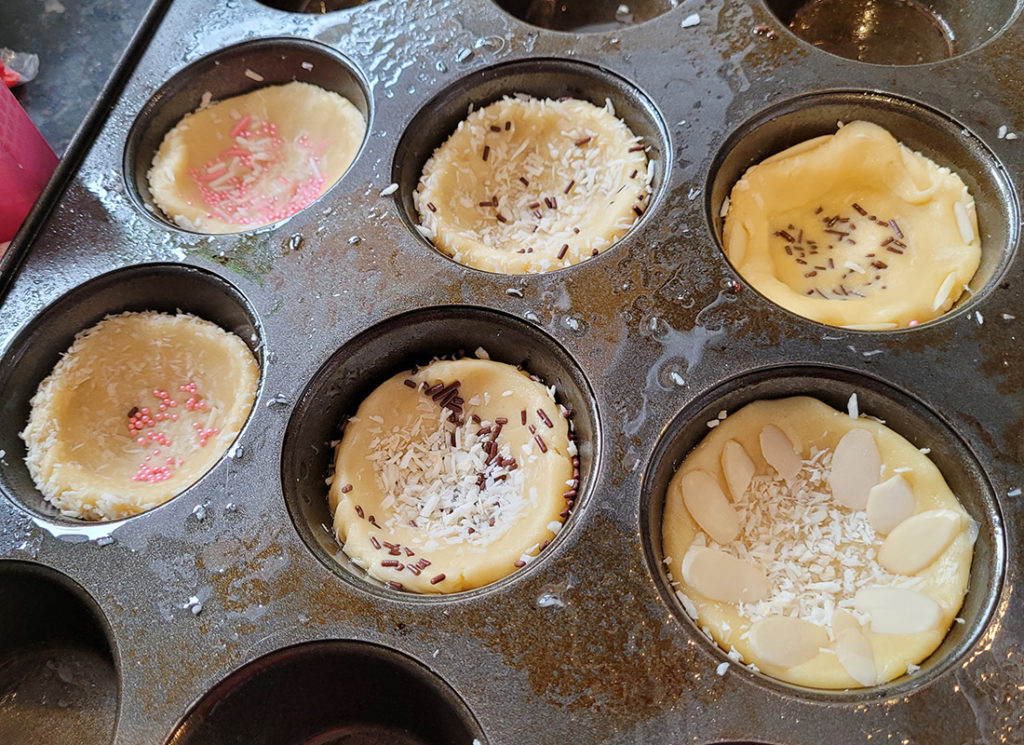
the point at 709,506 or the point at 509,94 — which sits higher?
the point at 509,94

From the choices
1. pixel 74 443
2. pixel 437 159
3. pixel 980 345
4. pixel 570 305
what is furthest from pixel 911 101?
pixel 74 443

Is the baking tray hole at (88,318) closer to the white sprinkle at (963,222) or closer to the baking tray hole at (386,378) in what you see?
the baking tray hole at (386,378)

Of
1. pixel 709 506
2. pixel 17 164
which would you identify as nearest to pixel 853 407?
pixel 709 506

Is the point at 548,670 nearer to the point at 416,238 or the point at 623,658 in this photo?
the point at 623,658

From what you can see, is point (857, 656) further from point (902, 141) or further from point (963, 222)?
point (902, 141)

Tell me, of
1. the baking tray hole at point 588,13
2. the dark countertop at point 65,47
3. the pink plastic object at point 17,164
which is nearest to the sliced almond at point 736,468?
the baking tray hole at point 588,13
